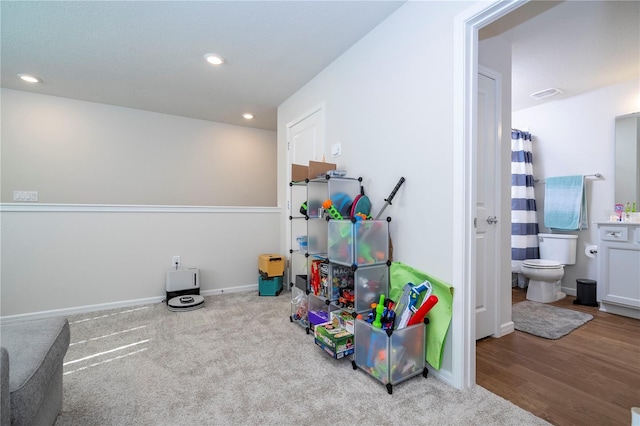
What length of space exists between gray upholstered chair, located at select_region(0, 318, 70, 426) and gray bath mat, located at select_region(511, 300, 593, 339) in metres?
3.02

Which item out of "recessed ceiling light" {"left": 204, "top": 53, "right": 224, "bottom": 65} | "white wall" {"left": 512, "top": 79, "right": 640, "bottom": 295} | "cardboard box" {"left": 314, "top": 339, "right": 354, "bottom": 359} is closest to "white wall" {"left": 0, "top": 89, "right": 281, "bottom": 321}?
"recessed ceiling light" {"left": 204, "top": 53, "right": 224, "bottom": 65}

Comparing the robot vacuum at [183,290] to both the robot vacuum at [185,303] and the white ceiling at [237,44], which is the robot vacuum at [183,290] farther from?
the white ceiling at [237,44]

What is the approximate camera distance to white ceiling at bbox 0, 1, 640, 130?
2.04 meters

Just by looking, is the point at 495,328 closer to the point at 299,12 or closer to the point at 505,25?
the point at 505,25

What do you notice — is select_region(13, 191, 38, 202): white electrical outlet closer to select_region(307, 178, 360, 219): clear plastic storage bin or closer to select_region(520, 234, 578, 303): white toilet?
select_region(307, 178, 360, 219): clear plastic storage bin

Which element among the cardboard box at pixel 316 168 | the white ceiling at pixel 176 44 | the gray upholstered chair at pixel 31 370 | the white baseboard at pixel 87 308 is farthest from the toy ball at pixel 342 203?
the white baseboard at pixel 87 308

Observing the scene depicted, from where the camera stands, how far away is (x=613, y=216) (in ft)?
10.0

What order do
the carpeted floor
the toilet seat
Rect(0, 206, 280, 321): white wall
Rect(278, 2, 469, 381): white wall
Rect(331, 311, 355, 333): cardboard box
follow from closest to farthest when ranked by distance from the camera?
the carpeted floor < Rect(278, 2, 469, 381): white wall < Rect(331, 311, 355, 333): cardboard box < Rect(0, 206, 280, 321): white wall < the toilet seat

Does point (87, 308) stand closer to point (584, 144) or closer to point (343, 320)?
point (343, 320)

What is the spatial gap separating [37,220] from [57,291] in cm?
72

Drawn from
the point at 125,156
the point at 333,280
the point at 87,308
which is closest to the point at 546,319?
the point at 333,280

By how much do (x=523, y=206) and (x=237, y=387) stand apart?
3910mm

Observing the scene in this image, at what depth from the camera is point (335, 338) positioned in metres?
1.82

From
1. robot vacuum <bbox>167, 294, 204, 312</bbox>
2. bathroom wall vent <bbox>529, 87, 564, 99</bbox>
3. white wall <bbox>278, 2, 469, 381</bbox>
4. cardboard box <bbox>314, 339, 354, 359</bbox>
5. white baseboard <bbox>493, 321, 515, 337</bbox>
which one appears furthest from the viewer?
bathroom wall vent <bbox>529, 87, 564, 99</bbox>
